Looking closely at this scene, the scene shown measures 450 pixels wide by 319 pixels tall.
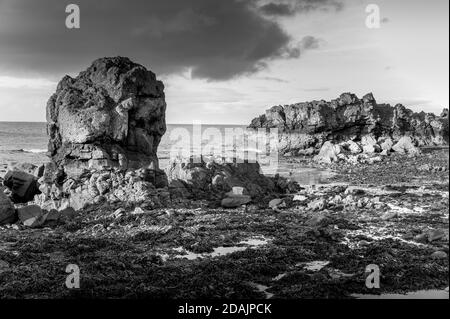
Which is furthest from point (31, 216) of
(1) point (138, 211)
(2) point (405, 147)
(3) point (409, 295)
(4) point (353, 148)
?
(2) point (405, 147)

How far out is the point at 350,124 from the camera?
8512 cm

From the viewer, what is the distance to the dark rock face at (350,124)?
83438 mm

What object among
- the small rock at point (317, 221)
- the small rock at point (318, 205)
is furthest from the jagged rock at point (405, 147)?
the small rock at point (317, 221)

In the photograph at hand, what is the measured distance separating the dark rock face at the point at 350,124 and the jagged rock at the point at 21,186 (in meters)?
59.7

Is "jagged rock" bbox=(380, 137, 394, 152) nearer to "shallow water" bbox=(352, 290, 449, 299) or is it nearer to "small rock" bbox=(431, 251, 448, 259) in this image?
"small rock" bbox=(431, 251, 448, 259)

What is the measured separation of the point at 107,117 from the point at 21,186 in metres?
6.85

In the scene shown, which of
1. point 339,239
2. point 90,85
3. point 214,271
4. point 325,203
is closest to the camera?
point 214,271

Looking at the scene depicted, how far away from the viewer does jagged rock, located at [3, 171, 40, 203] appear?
91.6 ft

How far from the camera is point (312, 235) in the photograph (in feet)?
58.4

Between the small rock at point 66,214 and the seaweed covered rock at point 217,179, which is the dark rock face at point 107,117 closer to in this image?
the seaweed covered rock at point 217,179

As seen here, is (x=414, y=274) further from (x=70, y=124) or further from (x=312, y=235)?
(x=70, y=124)
